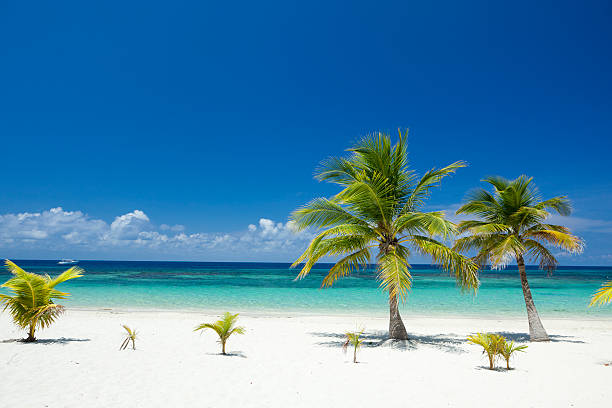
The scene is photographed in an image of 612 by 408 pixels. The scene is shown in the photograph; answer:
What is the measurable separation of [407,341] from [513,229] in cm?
445

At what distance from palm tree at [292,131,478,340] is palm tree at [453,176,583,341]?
1659 millimetres

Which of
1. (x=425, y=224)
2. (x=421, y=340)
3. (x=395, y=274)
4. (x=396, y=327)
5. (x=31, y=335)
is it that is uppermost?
(x=425, y=224)

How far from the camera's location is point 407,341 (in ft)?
29.7

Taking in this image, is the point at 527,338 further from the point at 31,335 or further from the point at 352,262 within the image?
the point at 31,335

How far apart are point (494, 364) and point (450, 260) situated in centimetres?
247

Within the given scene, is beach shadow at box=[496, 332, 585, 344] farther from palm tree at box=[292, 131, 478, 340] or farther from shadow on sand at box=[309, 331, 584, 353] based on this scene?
palm tree at box=[292, 131, 478, 340]

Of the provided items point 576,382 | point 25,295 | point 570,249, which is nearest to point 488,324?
point 570,249

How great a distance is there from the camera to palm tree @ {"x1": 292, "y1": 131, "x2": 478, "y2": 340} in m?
8.64

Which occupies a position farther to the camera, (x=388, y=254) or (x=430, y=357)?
(x=388, y=254)

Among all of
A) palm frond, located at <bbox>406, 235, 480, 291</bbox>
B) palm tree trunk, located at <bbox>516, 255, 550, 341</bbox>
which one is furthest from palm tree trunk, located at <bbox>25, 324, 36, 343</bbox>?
palm tree trunk, located at <bbox>516, 255, 550, 341</bbox>

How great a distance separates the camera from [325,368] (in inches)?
257

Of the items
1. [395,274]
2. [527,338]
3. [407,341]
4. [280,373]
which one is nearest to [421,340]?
[407,341]

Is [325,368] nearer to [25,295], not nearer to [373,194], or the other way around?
[373,194]

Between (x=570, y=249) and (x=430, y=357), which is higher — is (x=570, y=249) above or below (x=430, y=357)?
above
